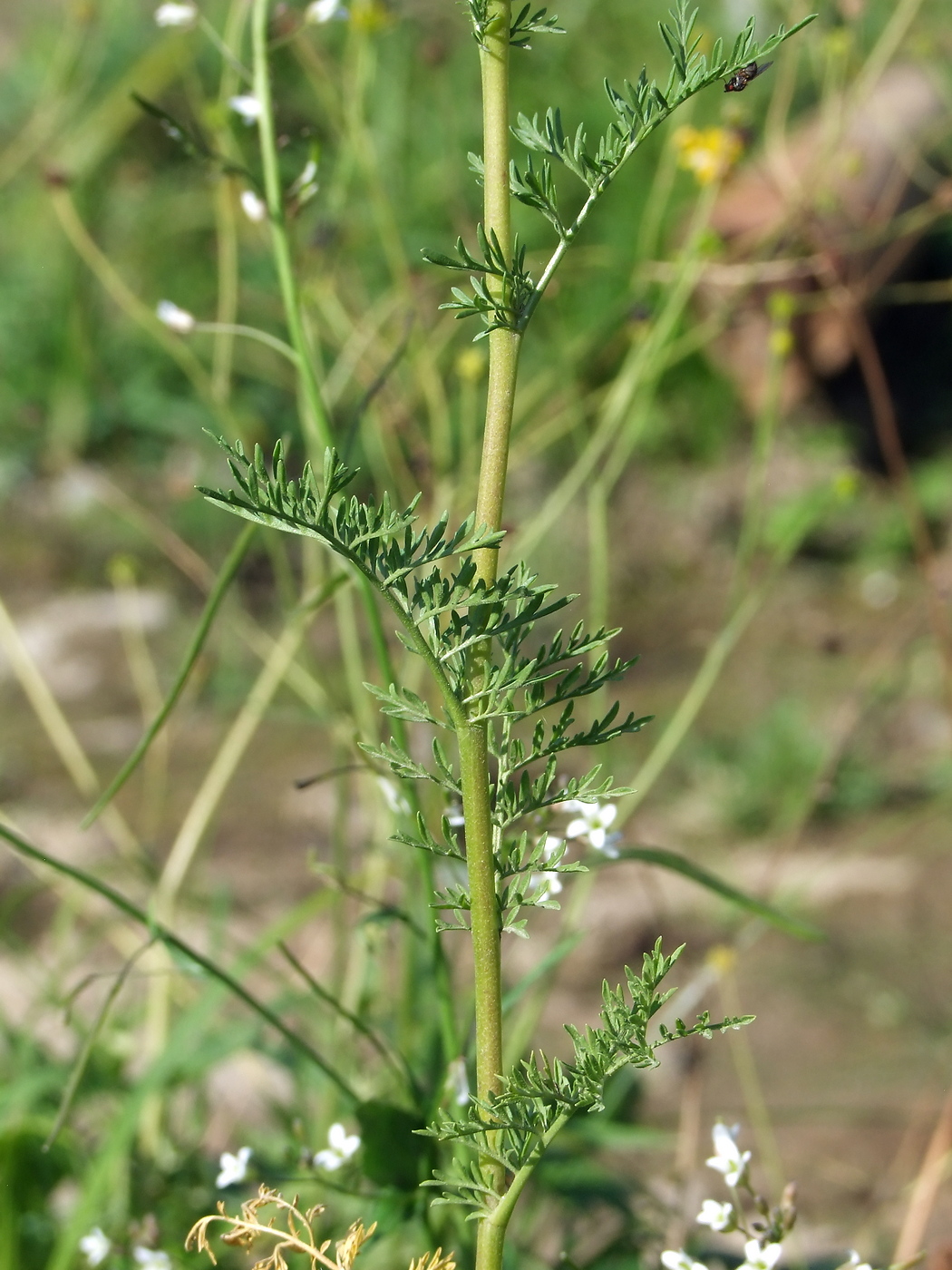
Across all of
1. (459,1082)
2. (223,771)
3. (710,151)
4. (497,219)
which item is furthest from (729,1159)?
(710,151)

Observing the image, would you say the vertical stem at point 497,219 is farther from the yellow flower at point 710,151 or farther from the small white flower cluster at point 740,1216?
the yellow flower at point 710,151

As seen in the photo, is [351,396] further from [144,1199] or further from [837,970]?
[144,1199]

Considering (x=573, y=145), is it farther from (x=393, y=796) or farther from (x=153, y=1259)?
(x=153, y=1259)

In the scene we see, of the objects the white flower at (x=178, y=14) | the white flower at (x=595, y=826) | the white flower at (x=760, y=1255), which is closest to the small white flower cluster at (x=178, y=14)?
the white flower at (x=178, y=14)

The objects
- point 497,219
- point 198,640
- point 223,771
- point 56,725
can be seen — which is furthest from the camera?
point 56,725

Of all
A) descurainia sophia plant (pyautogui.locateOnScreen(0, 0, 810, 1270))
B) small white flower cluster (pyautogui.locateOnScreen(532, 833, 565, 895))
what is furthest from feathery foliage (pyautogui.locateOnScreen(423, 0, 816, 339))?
small white flower cluster (pyautogui.locateOnScreen(532, 833, 565, 895))

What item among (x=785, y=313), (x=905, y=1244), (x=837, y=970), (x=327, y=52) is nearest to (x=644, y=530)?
(x=837, y=970)

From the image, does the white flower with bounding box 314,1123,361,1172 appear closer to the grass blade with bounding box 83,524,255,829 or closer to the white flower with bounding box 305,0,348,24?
the grass blade with bounding box 83,524,255,829
